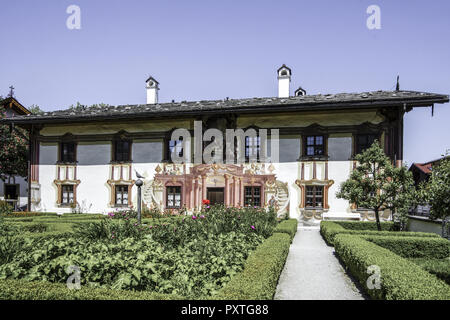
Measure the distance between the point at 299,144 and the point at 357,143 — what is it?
2928 millimetres

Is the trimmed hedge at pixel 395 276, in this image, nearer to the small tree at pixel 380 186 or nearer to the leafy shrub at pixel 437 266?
the leafy shrub at pixel 437 266

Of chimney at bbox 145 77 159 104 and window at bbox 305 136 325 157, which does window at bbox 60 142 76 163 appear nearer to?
chimney at bbox 145 77 159 104

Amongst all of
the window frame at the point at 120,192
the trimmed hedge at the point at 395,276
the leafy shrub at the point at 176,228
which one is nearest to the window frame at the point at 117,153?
the window frame at the point at 120,192

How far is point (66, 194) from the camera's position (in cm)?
2145

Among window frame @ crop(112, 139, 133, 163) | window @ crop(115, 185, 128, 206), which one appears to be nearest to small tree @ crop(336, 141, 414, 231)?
window @ crop(115, 185, 128, 206)

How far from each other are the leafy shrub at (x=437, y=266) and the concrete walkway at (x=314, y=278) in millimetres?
1780

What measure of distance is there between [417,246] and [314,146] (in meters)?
9.11

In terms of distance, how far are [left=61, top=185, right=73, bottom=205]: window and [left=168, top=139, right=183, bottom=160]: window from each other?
698 cm

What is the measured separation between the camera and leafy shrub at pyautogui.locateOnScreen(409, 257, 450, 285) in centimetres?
705

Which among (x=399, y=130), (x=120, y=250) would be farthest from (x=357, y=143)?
(x=120, y=250)

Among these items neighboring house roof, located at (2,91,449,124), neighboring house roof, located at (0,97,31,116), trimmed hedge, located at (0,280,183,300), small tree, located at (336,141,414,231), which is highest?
neighboring house roof, located at (0,97,31,116)
